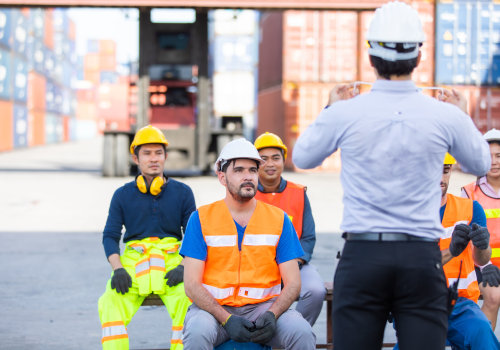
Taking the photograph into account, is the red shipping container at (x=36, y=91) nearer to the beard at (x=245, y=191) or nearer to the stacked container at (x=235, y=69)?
the stacked container at (x=235, y=69)

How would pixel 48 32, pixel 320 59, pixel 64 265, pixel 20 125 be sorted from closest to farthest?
pixel 64 265, pixel 320 59, pixel 20 125, pixel 48 32

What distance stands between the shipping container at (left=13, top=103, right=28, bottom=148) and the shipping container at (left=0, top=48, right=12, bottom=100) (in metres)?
1.75

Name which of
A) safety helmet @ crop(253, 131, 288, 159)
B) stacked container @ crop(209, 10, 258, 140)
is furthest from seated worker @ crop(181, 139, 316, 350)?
stacked container @ crop(209, 10, 258, 140)

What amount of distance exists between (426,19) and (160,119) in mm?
10015

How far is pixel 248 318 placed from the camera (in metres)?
3.54

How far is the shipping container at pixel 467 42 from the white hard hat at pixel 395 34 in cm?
2183

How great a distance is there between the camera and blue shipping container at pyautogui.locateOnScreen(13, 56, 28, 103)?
41797 millimetres

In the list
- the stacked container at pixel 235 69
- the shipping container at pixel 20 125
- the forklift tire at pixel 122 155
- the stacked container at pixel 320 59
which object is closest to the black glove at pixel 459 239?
the forklift tire at pixel 122 155

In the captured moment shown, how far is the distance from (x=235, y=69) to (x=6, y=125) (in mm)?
12975

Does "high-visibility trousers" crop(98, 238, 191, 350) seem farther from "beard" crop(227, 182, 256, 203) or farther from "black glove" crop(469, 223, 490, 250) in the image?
"black glove" crop(469, 223, 490, 250)

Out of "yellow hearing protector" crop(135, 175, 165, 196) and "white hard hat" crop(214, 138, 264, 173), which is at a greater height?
"white hard hat" crop(214, 138, 264, 173)

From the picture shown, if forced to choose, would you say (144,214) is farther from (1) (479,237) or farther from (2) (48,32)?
(2) (48,32)

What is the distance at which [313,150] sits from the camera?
2656mm

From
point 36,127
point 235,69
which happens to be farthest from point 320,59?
point 36,127
